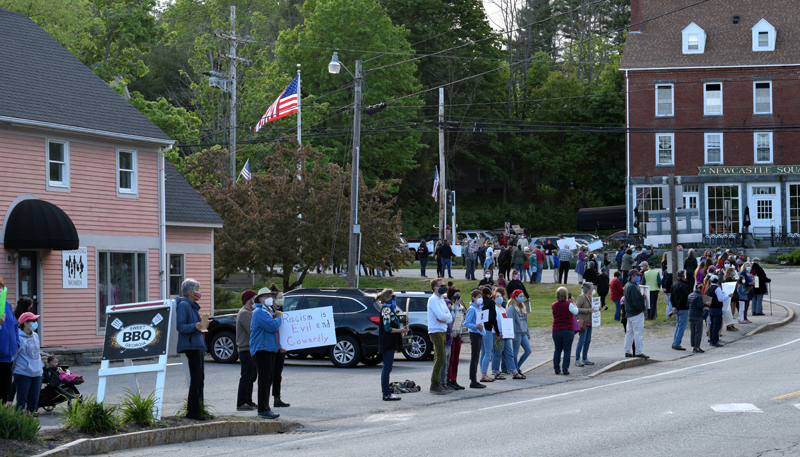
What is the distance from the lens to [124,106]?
25.8 meters

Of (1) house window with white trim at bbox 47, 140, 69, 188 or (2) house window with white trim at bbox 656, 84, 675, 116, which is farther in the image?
(2) house window with white trim at bbox 656, 84, 675, 116

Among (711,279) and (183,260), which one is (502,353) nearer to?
(711,279)

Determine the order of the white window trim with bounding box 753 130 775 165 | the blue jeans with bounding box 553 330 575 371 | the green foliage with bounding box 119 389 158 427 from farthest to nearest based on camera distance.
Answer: the white window trim with bounding box 753 130 775 165 < the blue jeans with bounding box 553 330 575 371 < the green foliage with bounding box 119 389 158 427

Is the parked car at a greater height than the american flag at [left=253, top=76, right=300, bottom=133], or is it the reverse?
the american flag at [left=253, top=76, right=300, bottom=133]

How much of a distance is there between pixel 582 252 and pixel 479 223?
102 feet

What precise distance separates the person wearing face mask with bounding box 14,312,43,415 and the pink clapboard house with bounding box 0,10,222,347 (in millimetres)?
10272

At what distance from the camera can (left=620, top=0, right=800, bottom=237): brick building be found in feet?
173

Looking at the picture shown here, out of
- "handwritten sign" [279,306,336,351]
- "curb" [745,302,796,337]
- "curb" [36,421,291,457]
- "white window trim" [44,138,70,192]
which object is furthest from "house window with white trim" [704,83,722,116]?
"curb" [36,421,291,457]

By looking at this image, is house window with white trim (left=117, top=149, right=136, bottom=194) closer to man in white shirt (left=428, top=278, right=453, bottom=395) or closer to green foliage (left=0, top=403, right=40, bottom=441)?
man in white shirt (left=428, top=278, right=453, bottom=395)

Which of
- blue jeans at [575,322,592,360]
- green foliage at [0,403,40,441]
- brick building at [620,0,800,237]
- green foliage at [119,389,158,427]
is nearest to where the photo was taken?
green foliage at [0,403,40,441]

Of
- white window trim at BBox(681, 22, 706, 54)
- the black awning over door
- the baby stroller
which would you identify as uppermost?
white window trim at BBox(681, 22, 706, 54)

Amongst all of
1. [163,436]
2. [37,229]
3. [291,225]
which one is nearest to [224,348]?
[37,229]

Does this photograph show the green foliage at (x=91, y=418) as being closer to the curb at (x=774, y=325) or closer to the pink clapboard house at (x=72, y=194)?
the pink clapboard house at (x=72, y=194)

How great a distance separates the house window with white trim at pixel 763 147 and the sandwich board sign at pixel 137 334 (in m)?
48.2
